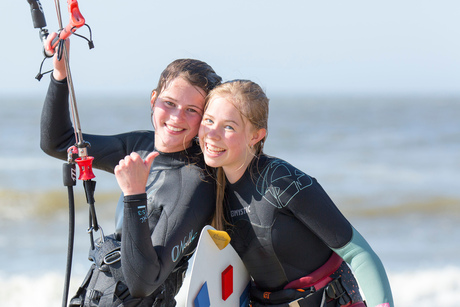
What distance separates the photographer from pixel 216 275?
2.45 meters

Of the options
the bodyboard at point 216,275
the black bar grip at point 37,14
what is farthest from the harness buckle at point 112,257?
the black bar grip at point 37,14

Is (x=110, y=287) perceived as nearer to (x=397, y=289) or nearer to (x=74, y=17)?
(x=74, y=17)

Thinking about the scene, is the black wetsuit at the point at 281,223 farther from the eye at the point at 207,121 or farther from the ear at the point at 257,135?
the eye at the point at 207,121

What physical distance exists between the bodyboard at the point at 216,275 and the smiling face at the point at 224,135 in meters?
0.30

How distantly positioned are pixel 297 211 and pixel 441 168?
1113cm

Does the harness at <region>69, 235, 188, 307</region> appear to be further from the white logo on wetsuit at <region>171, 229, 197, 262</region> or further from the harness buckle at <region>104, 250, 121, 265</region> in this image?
the white logo on wetsuit at <region>171, 229, 197, 262</region>

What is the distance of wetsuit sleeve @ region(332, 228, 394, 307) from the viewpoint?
2307 millimetres

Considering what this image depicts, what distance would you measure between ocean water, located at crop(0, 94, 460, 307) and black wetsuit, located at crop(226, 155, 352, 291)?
356 cm

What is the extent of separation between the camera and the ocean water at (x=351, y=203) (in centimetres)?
611

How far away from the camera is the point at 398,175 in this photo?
39.1 feet

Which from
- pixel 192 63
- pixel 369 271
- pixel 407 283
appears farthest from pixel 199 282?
pixel 407 283

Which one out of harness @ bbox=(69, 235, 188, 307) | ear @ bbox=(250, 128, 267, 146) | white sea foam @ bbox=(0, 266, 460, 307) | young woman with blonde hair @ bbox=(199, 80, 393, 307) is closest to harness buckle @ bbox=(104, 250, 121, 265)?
harness @ bbox=(69, 235, 188, 307)

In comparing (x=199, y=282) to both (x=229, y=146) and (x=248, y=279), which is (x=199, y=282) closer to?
(x=248, y=279)

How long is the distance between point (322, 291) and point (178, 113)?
97cm
